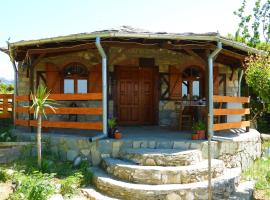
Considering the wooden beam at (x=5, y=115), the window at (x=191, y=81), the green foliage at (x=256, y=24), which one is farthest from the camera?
the green foliage at (x=256, y=24)

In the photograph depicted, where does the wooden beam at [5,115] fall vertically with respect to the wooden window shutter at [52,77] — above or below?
below

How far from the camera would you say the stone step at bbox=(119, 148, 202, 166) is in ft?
22.8

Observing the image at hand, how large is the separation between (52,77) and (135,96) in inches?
108

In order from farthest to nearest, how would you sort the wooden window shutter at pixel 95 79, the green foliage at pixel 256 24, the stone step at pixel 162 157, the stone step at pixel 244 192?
the green foliage at pixel 256 24 → the wooden window shutter at pixel 95 79 → the stone step at pixel 162 157 → the stone step at pixel 244 192

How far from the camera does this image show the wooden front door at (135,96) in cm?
1108

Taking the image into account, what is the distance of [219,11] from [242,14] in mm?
1928

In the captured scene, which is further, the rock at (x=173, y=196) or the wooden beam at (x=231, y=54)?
the wooden beam at (x=231, y=54)

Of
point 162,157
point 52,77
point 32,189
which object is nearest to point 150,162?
point 162,157

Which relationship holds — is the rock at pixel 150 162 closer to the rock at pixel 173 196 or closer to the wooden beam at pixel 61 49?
the rock at pixel 173 196

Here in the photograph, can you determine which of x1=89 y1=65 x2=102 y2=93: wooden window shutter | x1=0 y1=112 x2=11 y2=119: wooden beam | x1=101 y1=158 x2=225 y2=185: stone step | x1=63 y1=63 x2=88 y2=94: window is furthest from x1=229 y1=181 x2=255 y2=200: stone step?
x1=0 y1=112 x2=11 y2=119: wooden beam

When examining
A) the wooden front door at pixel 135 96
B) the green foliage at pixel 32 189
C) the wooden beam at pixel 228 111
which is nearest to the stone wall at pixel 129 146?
the wooden beam at pixel 228 111

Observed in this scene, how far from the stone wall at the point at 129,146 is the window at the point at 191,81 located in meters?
2.83

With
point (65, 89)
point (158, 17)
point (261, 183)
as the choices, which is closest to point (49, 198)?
point (261, 183)

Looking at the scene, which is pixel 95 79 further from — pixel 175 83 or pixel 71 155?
pixel 71 155
